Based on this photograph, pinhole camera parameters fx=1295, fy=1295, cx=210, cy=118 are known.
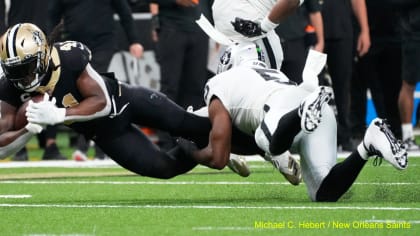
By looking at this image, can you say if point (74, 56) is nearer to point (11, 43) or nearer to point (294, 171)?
point (11, 43)

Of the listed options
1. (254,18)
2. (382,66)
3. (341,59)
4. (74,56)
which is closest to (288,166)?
(254,18)

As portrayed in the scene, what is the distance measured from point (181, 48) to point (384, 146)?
5453mm

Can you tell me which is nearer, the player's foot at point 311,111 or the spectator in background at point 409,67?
the player's foot at point 311,111

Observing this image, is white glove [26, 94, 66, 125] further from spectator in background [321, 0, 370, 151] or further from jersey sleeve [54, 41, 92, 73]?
spectator in background [321, 0, 370, 151]

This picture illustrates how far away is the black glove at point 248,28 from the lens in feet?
30.9

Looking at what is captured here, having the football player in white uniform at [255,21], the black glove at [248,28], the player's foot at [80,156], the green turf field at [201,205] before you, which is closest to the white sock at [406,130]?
the green turf field at [201,205]

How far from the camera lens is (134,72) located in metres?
14.5

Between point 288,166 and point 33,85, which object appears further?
point 288,166

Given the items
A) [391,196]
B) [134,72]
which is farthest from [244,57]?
[134,72]

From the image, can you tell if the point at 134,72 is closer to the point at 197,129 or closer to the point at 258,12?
the point at 258,12

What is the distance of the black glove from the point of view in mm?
9430

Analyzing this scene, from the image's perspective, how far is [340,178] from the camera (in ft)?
24.9

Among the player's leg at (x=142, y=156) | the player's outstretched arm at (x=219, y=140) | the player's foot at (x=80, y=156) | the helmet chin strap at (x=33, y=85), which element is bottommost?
the player's foot at (x=80, y=156)

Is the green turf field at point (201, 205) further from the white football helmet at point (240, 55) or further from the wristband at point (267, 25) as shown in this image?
the wristband at point (267, 25)
